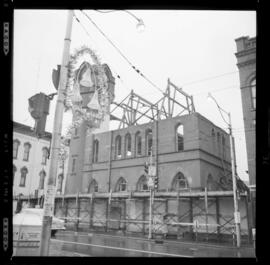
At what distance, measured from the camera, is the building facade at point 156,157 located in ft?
84.0

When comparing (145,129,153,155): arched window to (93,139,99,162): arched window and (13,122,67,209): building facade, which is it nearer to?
(93,139,99,162): arched window

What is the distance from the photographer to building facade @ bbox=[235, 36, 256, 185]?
17797 millimetres

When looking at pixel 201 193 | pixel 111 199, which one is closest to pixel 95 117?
pixel 201 193

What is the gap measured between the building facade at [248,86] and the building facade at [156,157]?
7.07m

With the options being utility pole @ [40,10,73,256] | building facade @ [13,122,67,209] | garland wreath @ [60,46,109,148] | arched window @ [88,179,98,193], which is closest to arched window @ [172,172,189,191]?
arched window @ [88,179,98,193]

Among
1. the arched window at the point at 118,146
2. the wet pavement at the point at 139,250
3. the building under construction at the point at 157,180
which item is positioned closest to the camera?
the wet pavement at the point at 139,250

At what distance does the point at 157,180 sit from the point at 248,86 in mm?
9923

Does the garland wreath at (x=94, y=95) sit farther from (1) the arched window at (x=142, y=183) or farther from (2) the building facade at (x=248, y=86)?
(1) the arched window at (x=142, y=183)

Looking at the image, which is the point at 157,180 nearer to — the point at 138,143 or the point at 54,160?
the point at 138,143

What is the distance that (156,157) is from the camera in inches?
1084

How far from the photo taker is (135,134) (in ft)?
99.7

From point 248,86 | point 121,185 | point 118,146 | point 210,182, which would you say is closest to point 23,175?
point 118,146

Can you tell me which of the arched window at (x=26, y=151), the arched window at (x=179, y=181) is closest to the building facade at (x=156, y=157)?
the arched window at (x=179, y=181)
